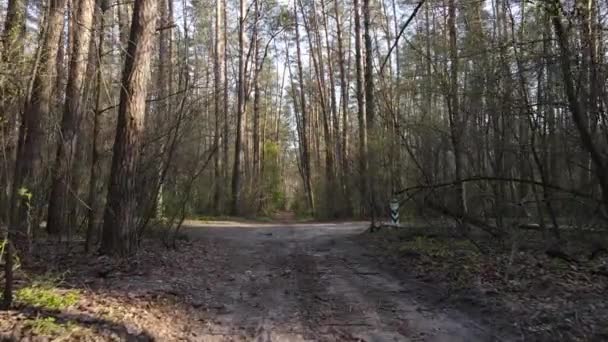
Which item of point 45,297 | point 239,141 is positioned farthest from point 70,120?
point 239,141

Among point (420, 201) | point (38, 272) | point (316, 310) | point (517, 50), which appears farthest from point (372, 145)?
point (38, 272)

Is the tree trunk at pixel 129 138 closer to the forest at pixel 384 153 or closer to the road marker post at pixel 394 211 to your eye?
the forest at pixel 384 153

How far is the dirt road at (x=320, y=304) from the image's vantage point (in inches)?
207

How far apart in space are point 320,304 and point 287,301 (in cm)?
46

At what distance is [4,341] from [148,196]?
15.7 feet

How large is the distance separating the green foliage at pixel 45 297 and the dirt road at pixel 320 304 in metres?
1.51

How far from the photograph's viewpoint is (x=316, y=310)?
606 cm

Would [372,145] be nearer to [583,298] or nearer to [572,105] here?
[572,105]

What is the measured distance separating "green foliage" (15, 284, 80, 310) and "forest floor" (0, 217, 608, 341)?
0.03ft

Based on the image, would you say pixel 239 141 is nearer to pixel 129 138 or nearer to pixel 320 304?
pixel 129 138

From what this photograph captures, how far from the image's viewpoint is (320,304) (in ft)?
20.7

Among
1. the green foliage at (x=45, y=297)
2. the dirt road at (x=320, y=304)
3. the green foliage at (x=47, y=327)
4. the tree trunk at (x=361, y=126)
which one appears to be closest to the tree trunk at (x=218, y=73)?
the tree trunk at (x=361, y=126)

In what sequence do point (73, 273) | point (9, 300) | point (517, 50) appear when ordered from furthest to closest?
point (517, 50) < point (73, 273) < point (9, 300)

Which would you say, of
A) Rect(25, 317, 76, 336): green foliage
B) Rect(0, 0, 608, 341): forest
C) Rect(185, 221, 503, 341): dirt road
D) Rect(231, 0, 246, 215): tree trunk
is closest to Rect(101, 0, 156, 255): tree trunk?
Rect(0, 0, 608, 341): forest
